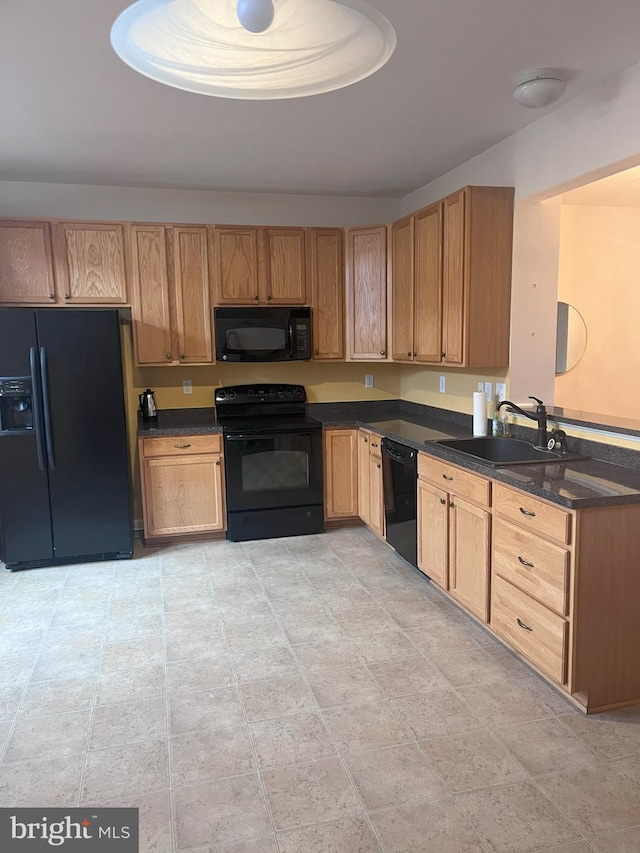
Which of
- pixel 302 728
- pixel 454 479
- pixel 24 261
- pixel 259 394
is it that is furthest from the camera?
pixel 259 394

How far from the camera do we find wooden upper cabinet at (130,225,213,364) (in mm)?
4309

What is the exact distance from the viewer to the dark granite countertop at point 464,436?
2.31 m

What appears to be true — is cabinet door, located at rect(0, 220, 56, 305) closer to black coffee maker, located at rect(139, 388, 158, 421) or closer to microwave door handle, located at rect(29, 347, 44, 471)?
microwave door handle, located at rect(29, 347, 44, 471)

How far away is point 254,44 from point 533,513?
7.09 ft

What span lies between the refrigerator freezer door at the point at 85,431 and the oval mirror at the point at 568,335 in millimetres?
3017

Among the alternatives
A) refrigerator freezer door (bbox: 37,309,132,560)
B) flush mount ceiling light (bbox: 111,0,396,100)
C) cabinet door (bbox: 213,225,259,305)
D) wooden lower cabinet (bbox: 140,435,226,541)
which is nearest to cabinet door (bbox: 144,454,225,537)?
wooden lower cabinet (bbox: 140,435,226,541)

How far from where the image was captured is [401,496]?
3.77 m

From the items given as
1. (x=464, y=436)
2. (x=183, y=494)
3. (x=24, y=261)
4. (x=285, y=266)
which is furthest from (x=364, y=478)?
(x=24, y=261)

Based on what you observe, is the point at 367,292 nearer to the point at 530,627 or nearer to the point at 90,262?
the point at 90,262

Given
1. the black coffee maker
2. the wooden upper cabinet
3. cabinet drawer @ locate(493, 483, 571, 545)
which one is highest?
the wooden upper cabinet

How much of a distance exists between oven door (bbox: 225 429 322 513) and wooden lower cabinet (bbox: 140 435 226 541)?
10cm

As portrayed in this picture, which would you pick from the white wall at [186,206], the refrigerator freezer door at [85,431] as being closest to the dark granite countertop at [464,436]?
the refrigerator freezer door at [85,431]

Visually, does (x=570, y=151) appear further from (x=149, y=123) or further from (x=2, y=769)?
(x=2, y=769)

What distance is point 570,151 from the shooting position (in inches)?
117
